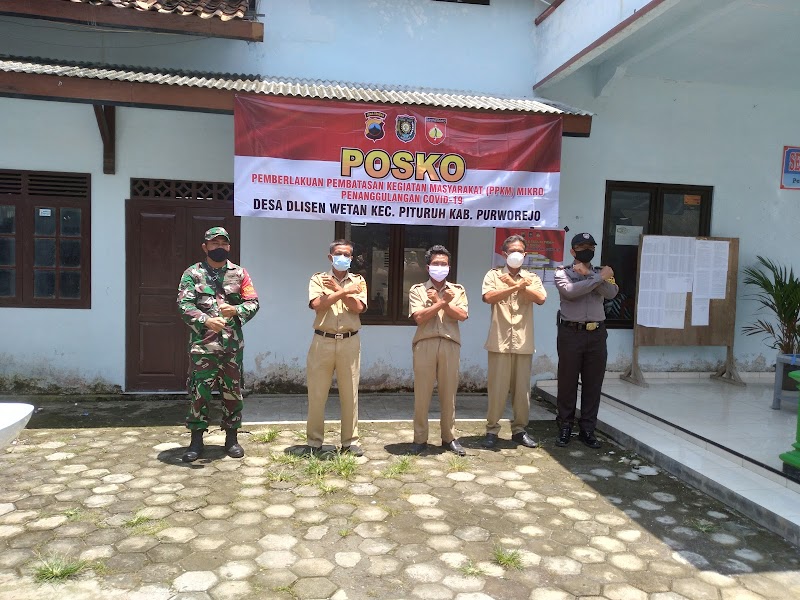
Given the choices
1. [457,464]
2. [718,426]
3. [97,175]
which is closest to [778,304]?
[718,426]

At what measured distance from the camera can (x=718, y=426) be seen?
5.54 m

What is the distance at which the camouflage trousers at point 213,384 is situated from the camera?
472 centimetres

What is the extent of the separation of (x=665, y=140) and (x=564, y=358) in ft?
11.7

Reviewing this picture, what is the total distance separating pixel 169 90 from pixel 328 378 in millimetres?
2950

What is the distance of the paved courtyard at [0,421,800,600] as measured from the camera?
3086mm

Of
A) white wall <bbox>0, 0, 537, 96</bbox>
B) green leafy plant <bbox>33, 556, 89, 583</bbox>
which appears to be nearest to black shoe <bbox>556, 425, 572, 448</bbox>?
green leafy plant <bbox>33, 556, 89, 583</bbox>

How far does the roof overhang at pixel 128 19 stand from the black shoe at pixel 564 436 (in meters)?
4.87

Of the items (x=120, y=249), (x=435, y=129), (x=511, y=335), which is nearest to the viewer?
(x=511, y=335)

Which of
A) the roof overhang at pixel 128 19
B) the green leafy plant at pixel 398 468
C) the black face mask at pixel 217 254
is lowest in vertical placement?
the green leafy plant at pixel 398 468

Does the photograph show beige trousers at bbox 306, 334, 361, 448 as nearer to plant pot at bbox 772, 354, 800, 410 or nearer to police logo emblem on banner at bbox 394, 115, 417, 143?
police logo emblem on banner at bbox 394, 115, 417, 143

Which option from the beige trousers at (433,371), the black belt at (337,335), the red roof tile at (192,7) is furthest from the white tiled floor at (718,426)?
the red roof tile at (192,7)

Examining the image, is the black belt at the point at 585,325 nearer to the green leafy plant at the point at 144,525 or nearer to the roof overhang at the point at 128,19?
the green leafy plant at the point at 144,525

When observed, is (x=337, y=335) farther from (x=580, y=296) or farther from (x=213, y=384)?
(x=580, y=296)

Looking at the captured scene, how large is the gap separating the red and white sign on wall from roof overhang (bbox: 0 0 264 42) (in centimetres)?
99
